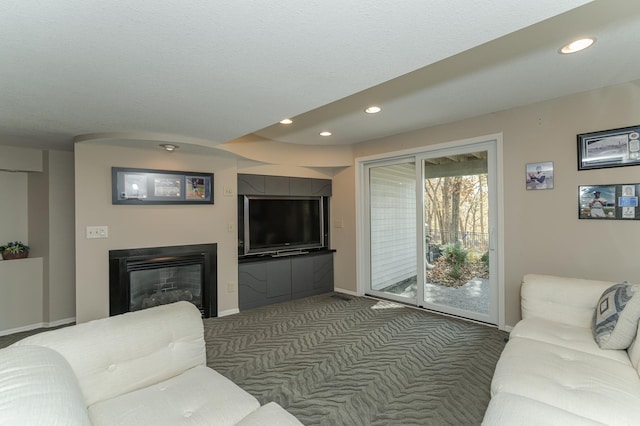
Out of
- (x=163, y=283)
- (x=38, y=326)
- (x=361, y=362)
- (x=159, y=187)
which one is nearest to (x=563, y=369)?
(x=361, y=362)

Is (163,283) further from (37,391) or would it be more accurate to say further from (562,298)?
(562,298)

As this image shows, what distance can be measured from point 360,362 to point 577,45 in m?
2.85

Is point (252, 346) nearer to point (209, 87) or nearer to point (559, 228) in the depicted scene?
point (209, 87)

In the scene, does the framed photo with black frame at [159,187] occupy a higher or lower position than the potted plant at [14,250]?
higher

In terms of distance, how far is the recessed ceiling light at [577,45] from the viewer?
75.5 inches

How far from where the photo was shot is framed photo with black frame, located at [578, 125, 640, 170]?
2.60 metres

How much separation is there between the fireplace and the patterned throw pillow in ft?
12.7

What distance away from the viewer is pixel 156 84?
2037mm

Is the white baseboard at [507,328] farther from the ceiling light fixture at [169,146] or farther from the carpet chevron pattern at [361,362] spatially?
the ceiling light fixture at [169,146]

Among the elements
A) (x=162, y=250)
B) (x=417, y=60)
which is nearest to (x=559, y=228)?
(x=417, y=60)

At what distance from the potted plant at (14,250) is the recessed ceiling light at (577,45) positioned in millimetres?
5697

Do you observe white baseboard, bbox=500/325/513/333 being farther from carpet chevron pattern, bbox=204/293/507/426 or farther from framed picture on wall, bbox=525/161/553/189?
framed picture on wall, bbox=525/161/553/189

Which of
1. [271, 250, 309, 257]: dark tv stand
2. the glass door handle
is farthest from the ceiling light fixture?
the glass door handle

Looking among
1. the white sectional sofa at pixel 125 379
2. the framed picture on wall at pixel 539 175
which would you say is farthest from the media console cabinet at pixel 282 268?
the framed picture on wall at pixel 539 175
